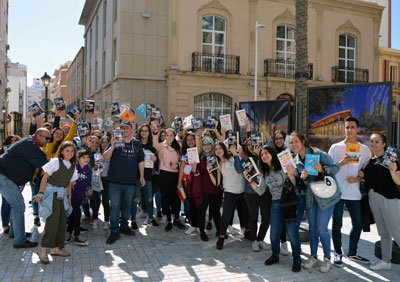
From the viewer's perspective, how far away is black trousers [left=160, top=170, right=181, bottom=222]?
709 cm

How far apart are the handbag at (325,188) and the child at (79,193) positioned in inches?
147

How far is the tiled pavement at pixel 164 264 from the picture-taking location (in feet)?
15.7

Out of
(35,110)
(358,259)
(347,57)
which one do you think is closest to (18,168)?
(35,110)

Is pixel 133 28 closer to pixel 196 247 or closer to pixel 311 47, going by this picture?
pixel 311 47

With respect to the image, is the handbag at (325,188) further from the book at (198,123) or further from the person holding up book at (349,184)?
the book at (198,123)

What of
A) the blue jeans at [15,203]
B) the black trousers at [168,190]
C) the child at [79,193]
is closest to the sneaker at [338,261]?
the black trousers at [168,190]

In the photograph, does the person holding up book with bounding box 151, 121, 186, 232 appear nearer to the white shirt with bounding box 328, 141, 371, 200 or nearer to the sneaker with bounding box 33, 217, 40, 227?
the sneaker with bounding box 33, 217, 40, 227

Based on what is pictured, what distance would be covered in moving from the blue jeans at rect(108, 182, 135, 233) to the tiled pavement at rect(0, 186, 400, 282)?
1.22 ft

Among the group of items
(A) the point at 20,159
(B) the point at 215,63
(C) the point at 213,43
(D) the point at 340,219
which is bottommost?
(D) the point at 340,219

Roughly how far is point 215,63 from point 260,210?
15.4 metres

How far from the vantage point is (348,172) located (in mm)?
5312

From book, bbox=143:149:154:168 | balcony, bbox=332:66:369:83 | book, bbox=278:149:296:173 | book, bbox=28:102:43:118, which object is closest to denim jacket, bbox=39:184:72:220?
book, bbox=143:149:154:168

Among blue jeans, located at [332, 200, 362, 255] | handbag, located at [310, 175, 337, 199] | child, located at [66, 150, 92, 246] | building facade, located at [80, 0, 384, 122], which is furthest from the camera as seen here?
building facade, located at [80, 0, 384, 122]

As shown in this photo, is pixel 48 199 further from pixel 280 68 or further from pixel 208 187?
pixel 280 68
